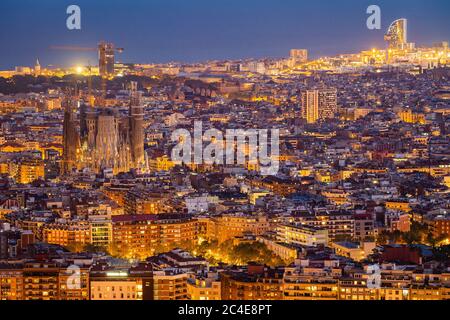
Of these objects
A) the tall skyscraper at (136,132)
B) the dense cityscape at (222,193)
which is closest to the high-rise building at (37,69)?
the dense cityscape at (222,193)

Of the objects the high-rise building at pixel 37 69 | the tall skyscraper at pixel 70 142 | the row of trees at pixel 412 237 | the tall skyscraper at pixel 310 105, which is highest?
the high-rise building at pixel 37 69

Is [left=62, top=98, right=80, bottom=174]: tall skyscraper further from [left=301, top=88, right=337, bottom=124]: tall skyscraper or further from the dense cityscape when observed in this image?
[left=301, top=88, right=337, bottom=124]: tall skyscraper

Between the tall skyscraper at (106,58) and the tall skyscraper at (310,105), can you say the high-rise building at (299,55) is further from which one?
the tall skyscraper at (106,58)

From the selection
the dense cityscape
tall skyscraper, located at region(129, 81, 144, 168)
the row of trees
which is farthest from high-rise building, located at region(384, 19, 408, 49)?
the row of trees
